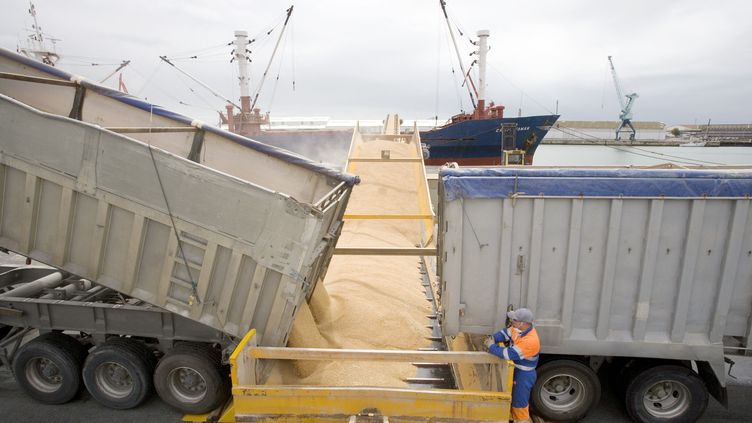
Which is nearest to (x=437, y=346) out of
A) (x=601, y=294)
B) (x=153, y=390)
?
(x=601, y=294)

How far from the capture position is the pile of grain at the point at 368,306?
14.0 ft

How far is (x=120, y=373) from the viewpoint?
4.36 metres

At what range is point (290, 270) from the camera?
3.58 meters

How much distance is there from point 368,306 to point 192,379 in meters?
2.21

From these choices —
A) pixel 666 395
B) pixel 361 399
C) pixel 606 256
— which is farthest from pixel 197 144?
pixel 666 395

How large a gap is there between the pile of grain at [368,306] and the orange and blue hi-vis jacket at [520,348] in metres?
1.26

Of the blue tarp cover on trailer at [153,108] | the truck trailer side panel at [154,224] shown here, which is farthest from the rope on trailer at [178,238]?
the blue tarp cover on trailer at [153,108]

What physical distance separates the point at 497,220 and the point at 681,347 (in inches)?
81.4

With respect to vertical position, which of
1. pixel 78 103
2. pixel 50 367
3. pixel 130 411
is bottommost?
pixel 130 411

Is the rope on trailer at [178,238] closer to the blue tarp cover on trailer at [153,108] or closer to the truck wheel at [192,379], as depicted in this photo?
the truck wheel at [192,379]

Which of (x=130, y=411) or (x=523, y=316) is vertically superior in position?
(x=523, y=316)

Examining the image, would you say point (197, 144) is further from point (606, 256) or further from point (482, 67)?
point (482, 67)

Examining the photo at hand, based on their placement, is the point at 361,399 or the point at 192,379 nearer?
the point at 361,399

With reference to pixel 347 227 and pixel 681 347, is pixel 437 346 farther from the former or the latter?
pixel 347 227
